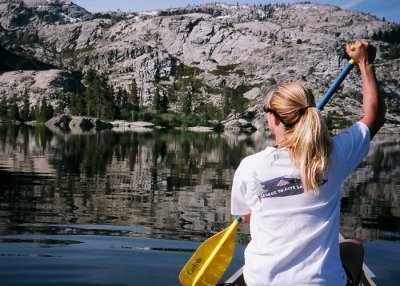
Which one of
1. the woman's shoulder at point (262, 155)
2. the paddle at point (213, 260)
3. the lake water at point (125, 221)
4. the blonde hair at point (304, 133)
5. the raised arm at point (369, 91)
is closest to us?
Result: the blonde hair at point (304, 133)

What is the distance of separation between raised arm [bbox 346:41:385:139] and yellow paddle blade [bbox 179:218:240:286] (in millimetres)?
2018

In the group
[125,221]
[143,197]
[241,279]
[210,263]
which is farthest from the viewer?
[143,197]

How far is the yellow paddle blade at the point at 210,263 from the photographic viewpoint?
227 inches

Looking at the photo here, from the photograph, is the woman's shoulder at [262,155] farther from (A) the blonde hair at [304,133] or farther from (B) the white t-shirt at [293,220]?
(A) the blonde hair at [304,133]

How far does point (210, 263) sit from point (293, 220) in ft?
6.50

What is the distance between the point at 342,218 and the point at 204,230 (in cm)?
639

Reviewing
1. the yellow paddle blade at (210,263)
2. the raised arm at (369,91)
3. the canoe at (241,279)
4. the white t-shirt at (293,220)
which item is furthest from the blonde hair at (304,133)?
the canoe at (241,279)

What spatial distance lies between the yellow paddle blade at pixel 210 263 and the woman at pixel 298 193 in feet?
4.71

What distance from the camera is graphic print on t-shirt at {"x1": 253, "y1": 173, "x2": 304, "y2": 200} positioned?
4133 millimetres

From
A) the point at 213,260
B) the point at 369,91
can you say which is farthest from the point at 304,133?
the point at 213,260

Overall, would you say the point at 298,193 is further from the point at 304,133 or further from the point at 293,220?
the point at 304,133

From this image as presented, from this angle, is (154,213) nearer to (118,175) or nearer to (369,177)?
(118,175)

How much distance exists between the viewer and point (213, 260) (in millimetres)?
5824

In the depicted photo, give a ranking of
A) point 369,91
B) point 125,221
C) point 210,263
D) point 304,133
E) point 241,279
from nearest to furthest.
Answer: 1. point 304,133
2. point 369,91
3. point 210,263
4. point 241,279
5. point 125,221
